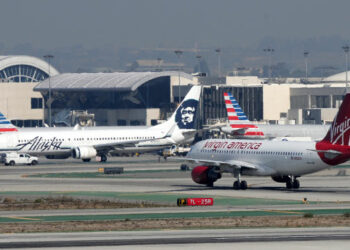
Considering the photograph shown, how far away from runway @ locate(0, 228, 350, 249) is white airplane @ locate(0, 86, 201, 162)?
271ft

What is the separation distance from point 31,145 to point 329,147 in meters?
63.6

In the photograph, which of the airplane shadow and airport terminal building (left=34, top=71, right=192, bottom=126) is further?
airport terminal building (left=34, top=71, right=192, bottom=126)

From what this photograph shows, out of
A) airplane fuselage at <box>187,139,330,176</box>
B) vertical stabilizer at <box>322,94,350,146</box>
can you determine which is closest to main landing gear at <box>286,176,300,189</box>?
airplane fuselage at <box>187,139,330,176</box>

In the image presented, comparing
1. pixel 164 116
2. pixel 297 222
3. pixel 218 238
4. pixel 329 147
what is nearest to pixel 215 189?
pixel 329 147

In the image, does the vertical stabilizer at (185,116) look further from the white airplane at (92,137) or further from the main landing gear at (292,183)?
the main landing gear at (292,183)

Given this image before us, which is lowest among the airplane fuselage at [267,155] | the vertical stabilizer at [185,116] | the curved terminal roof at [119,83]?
the airplane fuselage at [267,155]

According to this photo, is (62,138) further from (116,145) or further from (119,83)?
(119,83)

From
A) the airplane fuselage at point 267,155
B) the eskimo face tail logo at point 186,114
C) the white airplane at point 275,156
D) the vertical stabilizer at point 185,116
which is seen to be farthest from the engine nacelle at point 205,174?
the eskimo face tail logo at point 186,114

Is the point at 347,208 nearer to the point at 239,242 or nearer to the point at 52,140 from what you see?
the point at 239,242

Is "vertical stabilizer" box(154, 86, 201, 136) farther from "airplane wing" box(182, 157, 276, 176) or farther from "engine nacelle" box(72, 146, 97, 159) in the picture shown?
"airplane wing" box(182, 157, 276, 176)

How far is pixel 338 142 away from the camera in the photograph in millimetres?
69812

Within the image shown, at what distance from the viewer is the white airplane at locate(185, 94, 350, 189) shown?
69.9m

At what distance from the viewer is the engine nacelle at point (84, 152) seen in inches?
5002

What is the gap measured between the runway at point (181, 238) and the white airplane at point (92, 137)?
82629mm
